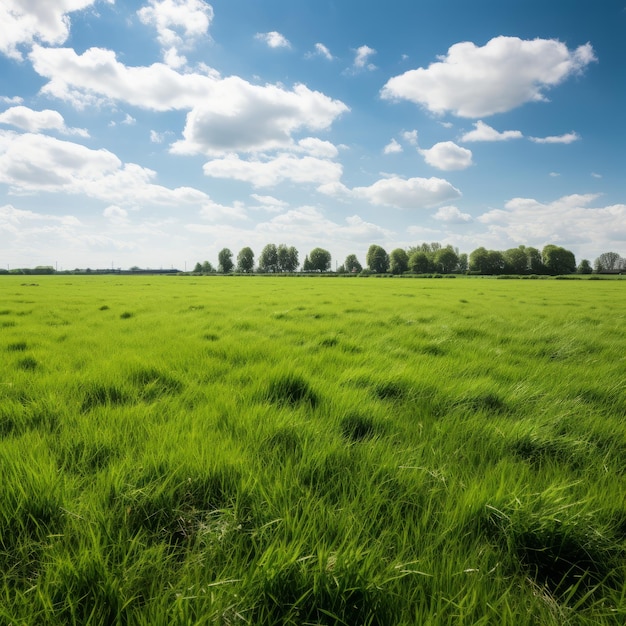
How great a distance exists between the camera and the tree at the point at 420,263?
11019 centimetres

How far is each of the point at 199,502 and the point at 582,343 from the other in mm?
6484

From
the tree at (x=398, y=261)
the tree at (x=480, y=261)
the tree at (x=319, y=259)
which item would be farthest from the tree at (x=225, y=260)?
the tree at (x=480, y=261)

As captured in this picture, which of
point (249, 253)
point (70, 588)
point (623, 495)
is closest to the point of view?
point (70, 588)

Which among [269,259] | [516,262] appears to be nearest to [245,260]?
[269,259]

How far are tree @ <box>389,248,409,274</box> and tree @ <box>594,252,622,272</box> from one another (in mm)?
75581

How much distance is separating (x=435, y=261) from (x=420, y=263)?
9476mm

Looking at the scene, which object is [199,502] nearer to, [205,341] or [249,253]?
[205,341]

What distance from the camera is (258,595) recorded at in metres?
1.11

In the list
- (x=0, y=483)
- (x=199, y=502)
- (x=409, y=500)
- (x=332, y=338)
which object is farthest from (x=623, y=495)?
(x=332, y=338)

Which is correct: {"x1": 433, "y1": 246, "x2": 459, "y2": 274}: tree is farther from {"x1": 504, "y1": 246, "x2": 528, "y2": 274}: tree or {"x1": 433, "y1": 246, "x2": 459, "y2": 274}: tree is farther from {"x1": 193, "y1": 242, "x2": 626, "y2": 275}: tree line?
{"x1": 504, "y1": 246, "x2": 528, "y2": 274}: tree

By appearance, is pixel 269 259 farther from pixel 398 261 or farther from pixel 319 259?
pixel 398 261

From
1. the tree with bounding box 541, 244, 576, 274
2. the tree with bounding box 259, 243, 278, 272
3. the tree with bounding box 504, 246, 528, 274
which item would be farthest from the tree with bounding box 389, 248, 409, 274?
the tree with bounding box 259, 243, 278, 272

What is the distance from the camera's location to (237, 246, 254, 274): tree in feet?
460

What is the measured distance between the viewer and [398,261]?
12019 cm
